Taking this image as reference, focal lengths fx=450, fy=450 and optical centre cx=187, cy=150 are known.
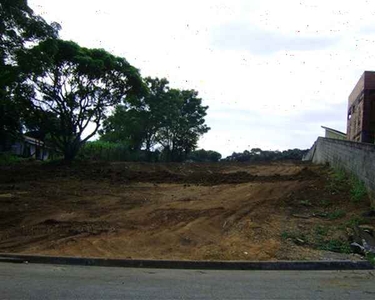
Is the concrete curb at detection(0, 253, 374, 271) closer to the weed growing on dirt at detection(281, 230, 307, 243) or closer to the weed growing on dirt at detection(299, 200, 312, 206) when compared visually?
the weed growing on dirt at detection(281, 230, 307, 243)

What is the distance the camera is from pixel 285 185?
56.6 feet

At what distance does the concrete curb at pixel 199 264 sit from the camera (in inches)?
338

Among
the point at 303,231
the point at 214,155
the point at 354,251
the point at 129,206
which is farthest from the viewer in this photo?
the point at 214,155

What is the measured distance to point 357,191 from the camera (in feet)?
45.0

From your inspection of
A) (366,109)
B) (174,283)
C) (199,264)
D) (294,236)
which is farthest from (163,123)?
(174,283)

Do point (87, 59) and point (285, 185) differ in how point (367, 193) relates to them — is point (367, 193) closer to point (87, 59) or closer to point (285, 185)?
point (285, 185)

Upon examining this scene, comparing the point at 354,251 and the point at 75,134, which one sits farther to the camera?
the point at 75,134

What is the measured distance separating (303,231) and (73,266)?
5.64 m

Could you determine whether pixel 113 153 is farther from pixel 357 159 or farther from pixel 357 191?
pixel 357 191

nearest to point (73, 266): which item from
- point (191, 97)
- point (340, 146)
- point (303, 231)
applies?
point (303, 231)

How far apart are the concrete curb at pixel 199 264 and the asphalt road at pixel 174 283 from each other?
0.30 metres

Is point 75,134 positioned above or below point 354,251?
above

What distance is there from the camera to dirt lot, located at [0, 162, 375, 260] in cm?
1002

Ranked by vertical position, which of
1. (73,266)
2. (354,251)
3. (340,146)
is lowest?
(73,266)
